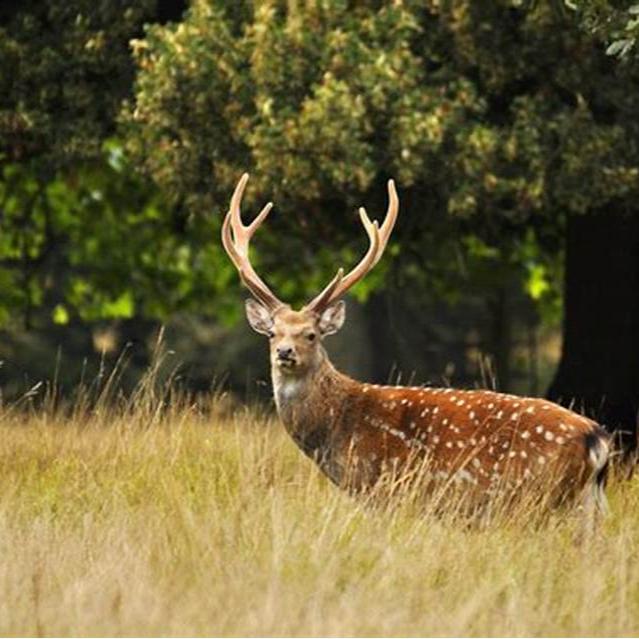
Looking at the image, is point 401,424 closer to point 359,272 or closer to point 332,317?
point 332,317

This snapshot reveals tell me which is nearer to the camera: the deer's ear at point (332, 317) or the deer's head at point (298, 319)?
the deer's head at point (298, 319)

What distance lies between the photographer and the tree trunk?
1648 centimetres

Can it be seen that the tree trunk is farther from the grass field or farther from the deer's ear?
the grass field

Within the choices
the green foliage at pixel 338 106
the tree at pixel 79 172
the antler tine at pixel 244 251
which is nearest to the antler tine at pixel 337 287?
the antler tine at pixel 244 251

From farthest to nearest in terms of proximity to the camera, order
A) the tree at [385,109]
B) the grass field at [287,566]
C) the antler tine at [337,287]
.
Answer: the tree at [385,109] → the antler tine at [337,287] → the grass field at [287,566]

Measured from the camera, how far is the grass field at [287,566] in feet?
24.9

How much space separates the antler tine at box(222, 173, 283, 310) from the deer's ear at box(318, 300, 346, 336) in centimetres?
23

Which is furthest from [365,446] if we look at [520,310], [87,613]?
[520,310]

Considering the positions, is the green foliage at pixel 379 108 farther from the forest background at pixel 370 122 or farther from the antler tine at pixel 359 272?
the antler tine at pixel 359 272

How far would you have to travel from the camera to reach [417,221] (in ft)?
51.5

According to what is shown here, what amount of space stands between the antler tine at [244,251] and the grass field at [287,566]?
0.91 m

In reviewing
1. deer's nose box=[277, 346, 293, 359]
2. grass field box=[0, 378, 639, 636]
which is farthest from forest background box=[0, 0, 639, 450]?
Answer: grass field box=[0, 378, 639, 636]

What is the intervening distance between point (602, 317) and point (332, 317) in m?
6.22

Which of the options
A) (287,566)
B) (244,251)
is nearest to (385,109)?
(244,251)
